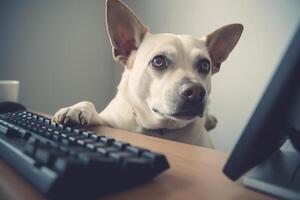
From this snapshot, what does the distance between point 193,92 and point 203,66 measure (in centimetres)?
28

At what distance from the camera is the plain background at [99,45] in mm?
1863

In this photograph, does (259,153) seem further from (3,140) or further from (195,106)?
(195,106)

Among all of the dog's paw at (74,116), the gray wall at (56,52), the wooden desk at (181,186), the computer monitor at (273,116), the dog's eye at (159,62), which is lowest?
the gray wall at (56,52)

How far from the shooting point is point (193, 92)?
1.03 m

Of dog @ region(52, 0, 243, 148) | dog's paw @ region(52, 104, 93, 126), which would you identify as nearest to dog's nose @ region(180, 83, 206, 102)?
dog @ region(52, 0, 243, 148)

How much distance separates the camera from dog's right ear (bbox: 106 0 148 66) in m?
1.23

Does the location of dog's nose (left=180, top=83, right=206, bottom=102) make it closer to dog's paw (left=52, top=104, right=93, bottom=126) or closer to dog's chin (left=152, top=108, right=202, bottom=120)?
dog's chin (left=152, top=108, right=202, bottom=120)

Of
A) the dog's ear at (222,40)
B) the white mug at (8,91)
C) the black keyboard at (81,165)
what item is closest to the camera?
the black keyboard at (81,165)

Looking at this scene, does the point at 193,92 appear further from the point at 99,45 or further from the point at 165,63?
the point at 99,45

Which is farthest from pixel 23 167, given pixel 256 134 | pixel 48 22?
pixel 48 22

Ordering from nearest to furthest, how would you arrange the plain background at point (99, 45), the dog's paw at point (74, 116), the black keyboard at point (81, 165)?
the black keyboard at point (81, 165), the dog's paw at point (74, 116), the plain background at point (99, 45)

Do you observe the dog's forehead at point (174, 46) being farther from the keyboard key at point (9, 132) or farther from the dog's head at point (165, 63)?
the keyboard key at point (9, 132)

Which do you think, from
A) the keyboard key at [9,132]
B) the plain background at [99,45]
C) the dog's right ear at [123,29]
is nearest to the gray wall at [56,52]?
the plain background at [99,45]

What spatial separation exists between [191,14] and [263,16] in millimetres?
485
